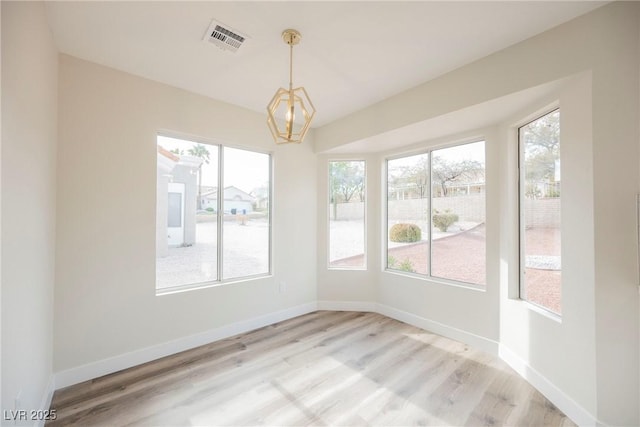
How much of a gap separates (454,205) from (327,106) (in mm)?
1968

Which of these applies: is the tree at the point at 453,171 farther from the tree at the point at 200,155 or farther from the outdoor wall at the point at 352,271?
the tree at the point at 200,155

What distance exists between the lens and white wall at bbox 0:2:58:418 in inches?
52.2

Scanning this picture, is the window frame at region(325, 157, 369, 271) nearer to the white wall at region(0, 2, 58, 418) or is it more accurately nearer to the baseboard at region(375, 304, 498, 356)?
the baseboard at region(375, 304, 498, 356)

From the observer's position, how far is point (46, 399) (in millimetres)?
1973

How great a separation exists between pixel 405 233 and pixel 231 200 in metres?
2.37

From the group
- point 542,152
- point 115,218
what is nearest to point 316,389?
point 115,218

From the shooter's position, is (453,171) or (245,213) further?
(245,213)

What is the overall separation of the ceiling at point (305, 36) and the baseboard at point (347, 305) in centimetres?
294

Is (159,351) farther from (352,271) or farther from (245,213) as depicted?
(352,271)

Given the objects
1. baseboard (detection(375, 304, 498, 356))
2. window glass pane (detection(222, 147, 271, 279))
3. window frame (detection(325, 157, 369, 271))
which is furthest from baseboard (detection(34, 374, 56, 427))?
baseboard (detection(375, 304, 498, 356))

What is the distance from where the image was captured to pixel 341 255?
13.7 ft

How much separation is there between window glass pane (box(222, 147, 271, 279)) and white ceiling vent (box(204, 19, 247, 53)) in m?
1.39

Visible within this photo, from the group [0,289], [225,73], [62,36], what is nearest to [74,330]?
[0,289]

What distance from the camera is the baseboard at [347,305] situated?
4010mm
